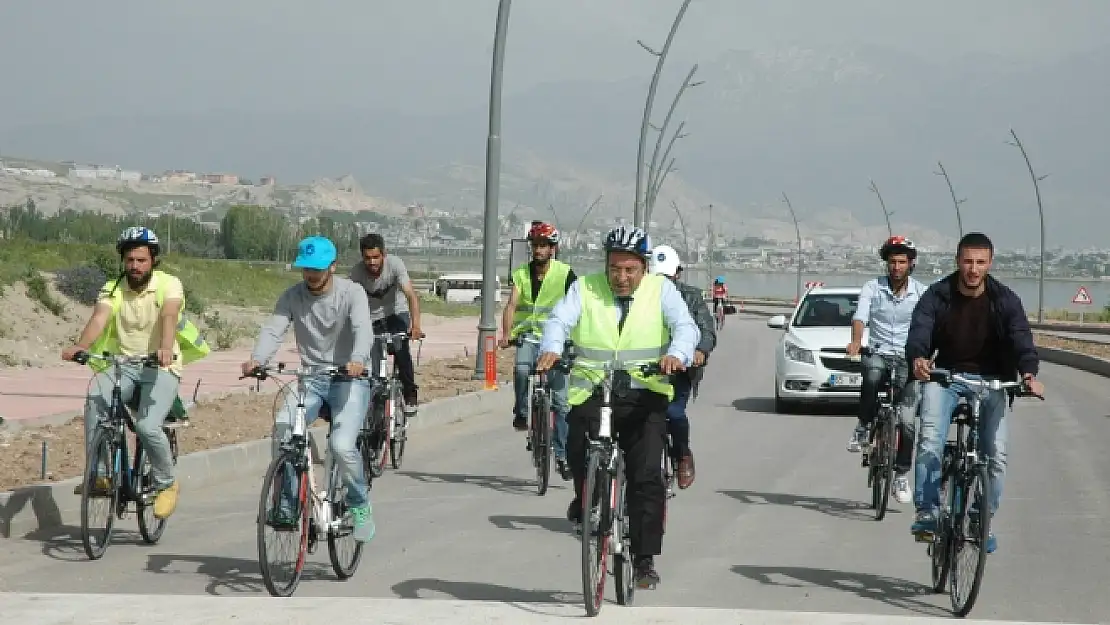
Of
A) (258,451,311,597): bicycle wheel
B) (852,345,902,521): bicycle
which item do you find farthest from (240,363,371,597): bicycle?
(852,345,902,521): bicycle

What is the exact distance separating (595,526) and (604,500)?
4.8 inches

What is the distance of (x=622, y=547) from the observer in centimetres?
798

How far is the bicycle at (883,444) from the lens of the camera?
11.9m

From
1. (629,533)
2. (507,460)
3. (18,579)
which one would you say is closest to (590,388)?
(629,533)

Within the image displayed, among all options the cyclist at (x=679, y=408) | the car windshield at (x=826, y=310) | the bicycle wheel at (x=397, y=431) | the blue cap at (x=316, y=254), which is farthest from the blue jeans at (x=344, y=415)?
the car windshield at (x=826, y=310)

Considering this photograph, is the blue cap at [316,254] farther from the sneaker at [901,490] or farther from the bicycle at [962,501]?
the sneaker at [901,490]

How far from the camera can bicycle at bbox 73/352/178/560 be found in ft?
31.5

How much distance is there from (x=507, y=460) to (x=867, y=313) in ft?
12.8

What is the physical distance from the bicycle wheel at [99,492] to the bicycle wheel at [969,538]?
4.60 m

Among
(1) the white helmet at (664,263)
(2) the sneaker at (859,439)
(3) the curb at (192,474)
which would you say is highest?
(1) the white helmet at (664,263)

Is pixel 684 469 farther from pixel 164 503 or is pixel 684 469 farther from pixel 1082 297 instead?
pixel 1082 297

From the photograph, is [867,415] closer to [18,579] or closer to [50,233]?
[18,579]

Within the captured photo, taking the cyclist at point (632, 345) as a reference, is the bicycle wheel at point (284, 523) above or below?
below

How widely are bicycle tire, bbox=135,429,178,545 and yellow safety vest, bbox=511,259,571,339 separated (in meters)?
3.23
